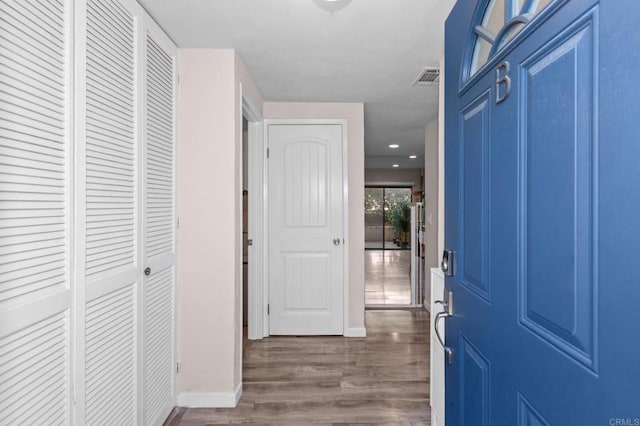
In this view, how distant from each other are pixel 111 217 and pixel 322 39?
160 cm

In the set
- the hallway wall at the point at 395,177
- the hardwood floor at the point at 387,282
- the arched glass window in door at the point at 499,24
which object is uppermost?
the hallway wall at the point at 395,177

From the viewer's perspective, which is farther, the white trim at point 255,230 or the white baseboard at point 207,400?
the white trim at point 255,230

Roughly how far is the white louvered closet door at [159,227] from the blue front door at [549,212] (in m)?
1.61

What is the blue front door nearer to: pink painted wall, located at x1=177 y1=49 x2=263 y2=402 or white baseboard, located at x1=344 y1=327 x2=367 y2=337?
pink painted wall, located at x1=177 y1=49 x2=263 y2=402

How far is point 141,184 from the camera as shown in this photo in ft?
6.53

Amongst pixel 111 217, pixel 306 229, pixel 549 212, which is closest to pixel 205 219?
pixel 111 217

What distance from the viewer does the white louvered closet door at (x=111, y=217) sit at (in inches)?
61.2

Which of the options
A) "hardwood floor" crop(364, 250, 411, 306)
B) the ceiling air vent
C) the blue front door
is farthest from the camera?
"hardwood floor" crop(364, 250, 411, 306)

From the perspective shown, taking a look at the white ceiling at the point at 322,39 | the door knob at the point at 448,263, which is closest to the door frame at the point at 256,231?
the white ceiling at the point at 322,39

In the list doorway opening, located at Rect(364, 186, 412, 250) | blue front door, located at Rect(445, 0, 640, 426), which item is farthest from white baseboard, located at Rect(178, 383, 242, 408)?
doorway opening, located at Rect(364, 186, 412, 250)

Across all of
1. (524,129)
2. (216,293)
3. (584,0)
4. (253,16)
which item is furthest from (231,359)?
(584,0)

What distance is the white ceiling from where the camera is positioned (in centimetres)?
203

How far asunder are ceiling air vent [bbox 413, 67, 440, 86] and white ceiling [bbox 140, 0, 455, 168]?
57 mm

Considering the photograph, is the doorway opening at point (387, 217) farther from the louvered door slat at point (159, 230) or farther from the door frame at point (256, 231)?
the louvered door slat at point (159, 230)
